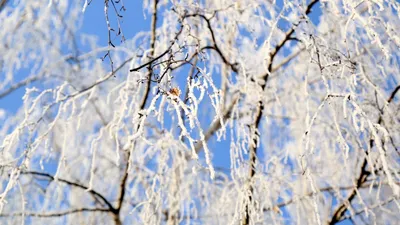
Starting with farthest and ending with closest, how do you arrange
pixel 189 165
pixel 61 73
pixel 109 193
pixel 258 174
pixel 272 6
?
pixel 61 73 < pixel 109 193 < pixel 189 165 < pixel 272 6 < pixel 258 174

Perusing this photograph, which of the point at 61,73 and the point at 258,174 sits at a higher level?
the point at 61,73

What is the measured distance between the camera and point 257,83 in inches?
83.7

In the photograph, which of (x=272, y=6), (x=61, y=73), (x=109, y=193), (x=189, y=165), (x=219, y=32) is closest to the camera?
(x=272, y=6)

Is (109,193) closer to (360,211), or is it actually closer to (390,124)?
(360,211)

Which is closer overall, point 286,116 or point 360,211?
point 360,211

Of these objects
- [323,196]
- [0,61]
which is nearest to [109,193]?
[0,61]

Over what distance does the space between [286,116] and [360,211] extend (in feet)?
2.56

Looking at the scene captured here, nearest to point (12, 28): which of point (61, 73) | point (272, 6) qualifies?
point (61, 73)

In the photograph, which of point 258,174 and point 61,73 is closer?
point 258,174

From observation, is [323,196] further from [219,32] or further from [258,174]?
[219,32]

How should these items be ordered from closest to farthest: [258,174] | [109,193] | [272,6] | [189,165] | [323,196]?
[258,174], [272,6], [323,196], [189,165], [109,193]

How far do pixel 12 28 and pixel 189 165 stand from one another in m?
1.22

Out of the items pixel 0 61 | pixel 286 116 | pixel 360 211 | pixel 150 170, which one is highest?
pixel 0 61

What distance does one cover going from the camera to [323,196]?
2.62 m
